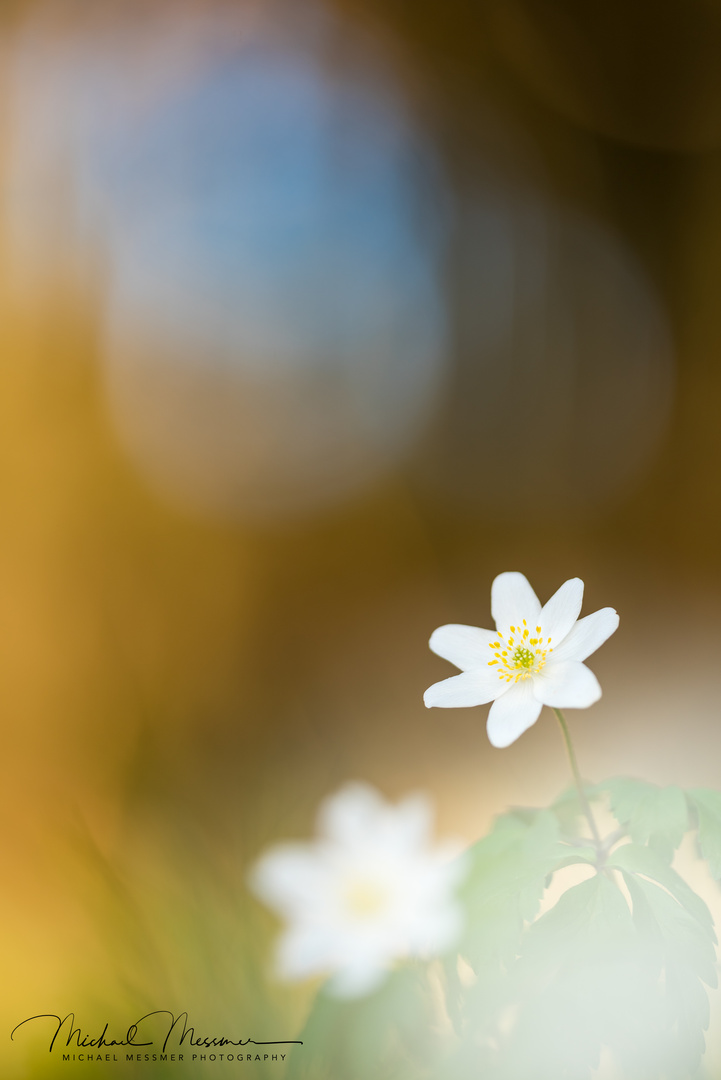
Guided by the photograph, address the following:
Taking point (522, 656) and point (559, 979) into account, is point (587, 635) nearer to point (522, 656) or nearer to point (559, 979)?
point (522, 656)

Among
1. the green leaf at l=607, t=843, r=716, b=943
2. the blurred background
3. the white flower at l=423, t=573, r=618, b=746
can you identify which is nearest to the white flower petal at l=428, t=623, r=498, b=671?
the white flower at l=423, t=573, r=618, b=746

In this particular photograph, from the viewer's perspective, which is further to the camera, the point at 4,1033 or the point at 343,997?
the point at 4,1033

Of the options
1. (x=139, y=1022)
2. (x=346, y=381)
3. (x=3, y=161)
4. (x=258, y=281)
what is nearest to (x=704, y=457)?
(x=346, y=381)

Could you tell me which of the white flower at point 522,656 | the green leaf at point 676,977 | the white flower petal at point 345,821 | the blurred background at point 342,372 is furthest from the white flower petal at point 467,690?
the blurred background at point 342,372

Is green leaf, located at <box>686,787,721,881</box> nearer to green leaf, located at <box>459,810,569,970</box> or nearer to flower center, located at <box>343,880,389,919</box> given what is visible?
green leaf, located at <box>459,810,569,970</box>

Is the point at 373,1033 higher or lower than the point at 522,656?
lower

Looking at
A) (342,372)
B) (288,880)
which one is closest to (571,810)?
(288,880)

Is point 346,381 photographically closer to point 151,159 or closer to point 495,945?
point 151,159
